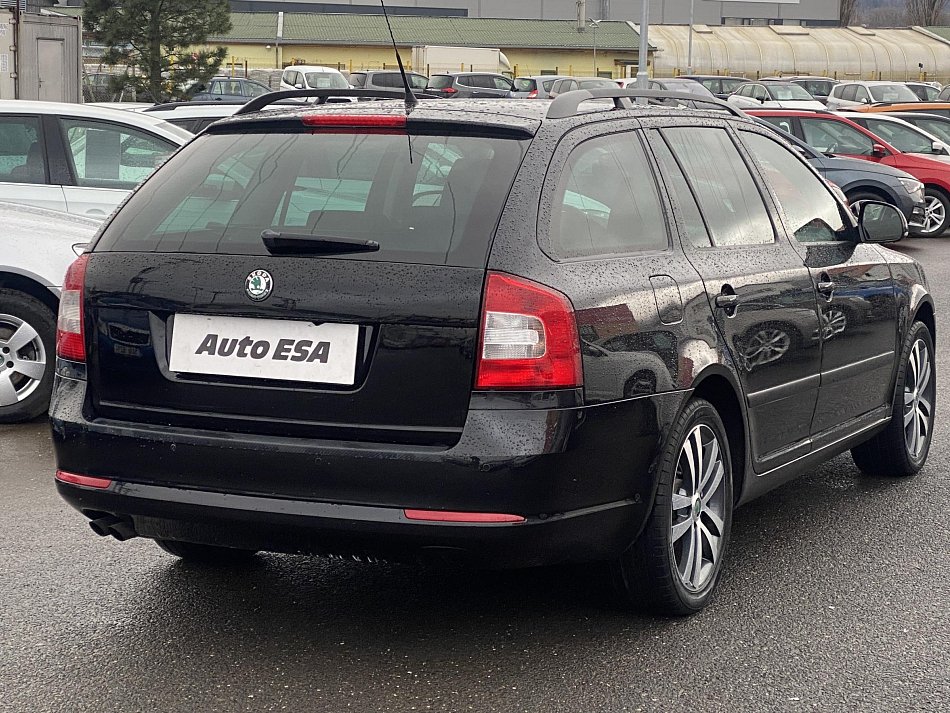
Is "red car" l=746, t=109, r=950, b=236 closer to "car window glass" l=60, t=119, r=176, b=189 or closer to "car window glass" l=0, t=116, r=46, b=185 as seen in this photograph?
"car window glass" l=60, t=119, r=176, b=189

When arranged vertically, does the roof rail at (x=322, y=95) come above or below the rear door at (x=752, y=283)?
A: above

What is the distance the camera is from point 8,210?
768 centimetres

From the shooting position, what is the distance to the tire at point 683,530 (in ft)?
13.5

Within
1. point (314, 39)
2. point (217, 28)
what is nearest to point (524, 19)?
point (314, 39)

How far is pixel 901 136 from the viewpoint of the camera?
63.3 feet

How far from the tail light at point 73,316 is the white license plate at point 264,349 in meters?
0.36

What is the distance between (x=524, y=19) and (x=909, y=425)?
82.8 m

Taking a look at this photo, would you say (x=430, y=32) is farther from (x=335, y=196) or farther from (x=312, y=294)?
(x=312, y=294)

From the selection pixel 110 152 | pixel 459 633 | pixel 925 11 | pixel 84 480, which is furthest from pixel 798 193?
pixel 925 11

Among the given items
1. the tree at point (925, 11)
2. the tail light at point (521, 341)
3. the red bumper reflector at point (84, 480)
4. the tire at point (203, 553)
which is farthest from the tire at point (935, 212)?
the tree at point (925, 11)

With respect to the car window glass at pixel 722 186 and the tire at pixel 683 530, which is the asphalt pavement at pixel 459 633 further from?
the car window glass at pixel 722 186

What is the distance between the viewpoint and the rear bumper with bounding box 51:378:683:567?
363 centimetres

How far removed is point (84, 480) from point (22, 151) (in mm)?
6159

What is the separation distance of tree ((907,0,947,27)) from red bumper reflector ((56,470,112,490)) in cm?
10999
